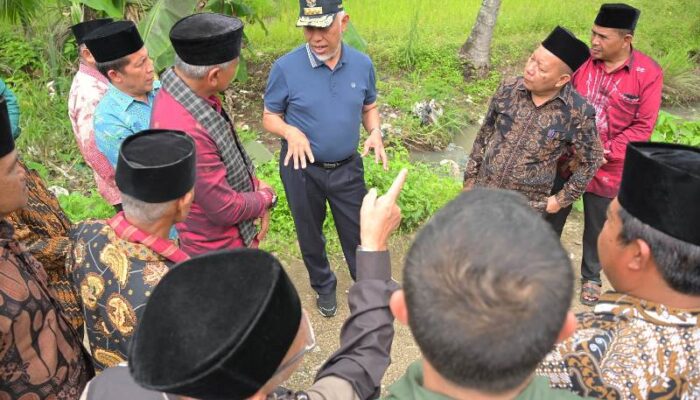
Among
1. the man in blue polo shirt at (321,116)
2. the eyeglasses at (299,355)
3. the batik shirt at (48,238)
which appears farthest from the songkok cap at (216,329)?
the man in blue polo shirt at (321,116)

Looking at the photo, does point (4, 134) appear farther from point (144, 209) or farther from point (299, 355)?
point (299, 355)

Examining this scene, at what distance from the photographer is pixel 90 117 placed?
334cm

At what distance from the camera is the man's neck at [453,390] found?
115 centimetres

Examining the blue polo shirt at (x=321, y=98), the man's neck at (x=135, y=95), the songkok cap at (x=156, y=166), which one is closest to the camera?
the songkok cap at (x=156, y=166)

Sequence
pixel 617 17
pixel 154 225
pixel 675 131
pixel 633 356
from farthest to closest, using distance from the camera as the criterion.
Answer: pixel 675 131
pixel 617 17
pixel 154 225
pixel 633 356

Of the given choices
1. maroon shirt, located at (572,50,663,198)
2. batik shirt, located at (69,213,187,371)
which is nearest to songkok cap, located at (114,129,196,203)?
batik shirt, located at (69,213,187,371)

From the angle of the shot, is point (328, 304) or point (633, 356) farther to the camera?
point (328, 304)

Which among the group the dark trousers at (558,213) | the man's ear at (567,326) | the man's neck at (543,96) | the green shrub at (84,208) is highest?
the man's ear at (567,326)

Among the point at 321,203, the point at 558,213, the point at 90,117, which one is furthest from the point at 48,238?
the point at 558,213

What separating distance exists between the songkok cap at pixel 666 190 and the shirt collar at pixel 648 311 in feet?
0.64

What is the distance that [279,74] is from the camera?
3357 millimetres

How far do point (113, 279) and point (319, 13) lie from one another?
1990 millimetres

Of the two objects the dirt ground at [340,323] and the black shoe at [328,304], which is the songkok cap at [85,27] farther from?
the black shoe at [328,304]

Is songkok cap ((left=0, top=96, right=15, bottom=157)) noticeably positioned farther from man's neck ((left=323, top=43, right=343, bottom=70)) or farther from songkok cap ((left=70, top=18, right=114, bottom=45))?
songkok cap ((left=70, top=18, right=114, bottom=45))
